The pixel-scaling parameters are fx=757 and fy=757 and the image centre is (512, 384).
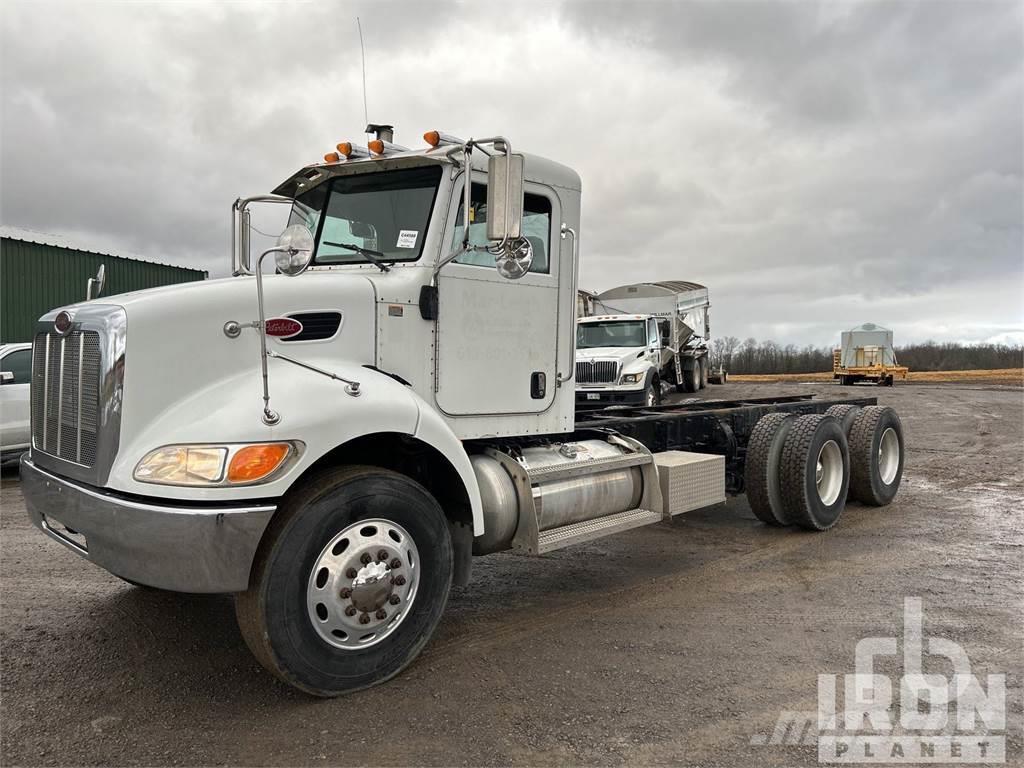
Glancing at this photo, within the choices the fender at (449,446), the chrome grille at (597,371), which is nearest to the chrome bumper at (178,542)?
the fender at (449,446)

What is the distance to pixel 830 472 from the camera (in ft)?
23.9

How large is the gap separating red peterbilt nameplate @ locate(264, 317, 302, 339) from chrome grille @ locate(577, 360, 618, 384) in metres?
13.1

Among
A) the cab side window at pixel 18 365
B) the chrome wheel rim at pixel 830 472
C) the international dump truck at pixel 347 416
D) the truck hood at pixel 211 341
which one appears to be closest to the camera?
the international dump truck at pixel 347 416

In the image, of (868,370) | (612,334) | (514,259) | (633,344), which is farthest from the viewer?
(868,370)

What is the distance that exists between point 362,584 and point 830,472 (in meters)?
5.31

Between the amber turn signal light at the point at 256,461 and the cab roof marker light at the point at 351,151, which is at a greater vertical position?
the cab roof marker light at the point at 351,151

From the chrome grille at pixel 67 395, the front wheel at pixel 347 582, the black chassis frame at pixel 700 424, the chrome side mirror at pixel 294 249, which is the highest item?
the chrome side mirror at pixel 294 249

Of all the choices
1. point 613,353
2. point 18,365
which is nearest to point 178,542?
point 18,365

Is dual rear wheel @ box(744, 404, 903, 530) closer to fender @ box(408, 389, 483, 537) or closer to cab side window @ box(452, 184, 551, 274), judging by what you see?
cab side window @ box(452, 184, 551, 274)

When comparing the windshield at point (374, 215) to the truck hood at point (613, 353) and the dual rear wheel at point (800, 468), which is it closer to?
the dual rear wheel at point (800, 468)

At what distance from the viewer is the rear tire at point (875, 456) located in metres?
7.85

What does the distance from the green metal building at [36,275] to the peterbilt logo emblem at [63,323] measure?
13.3m

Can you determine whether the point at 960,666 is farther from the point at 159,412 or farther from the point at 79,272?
Answer: the point at 79,272

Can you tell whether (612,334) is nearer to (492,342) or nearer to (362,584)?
(492,342)
